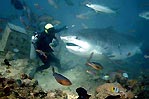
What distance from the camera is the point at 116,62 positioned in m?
16.1

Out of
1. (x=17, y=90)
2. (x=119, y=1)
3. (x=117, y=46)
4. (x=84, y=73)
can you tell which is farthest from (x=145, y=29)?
(x=119, y=1)

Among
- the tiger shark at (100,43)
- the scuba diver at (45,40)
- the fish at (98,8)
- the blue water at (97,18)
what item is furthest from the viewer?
the blue water at (97,18)

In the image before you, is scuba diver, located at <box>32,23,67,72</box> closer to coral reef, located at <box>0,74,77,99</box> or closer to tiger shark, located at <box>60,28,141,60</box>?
tiger shark, located at <box>60,28,141,60</box>

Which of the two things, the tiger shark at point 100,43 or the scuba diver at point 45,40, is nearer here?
the scuba diver at point 45,40

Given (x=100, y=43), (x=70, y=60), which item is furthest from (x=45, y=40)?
(x=70, y=60)

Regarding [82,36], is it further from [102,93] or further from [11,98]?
[11,98]

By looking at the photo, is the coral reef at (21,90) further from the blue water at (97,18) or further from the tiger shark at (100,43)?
the blue water at (97,18)

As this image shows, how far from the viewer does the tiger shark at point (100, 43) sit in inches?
463

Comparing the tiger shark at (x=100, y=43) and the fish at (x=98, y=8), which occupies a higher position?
the fish at (x=98, y=8)

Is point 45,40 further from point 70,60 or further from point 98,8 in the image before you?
point 98,8

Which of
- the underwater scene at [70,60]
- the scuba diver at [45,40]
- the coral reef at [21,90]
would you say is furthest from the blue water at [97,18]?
the coral reef at [21,90]

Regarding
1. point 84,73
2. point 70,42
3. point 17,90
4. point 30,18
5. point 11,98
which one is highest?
point 30,18

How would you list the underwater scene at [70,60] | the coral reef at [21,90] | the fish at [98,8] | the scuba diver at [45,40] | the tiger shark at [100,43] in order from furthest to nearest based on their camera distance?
the fish at [98,8], the tiger shark at [100,43], the scuba diver at [45,40], the underwater scene at [70,60], the coral reef at [21,90]

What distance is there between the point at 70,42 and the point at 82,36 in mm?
1080
